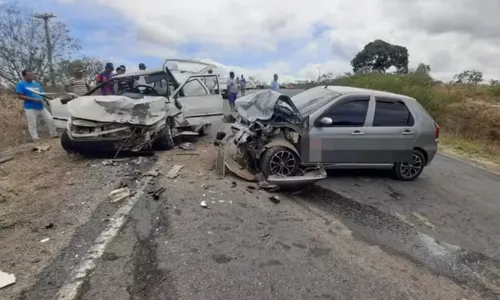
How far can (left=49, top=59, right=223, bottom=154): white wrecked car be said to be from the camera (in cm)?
626

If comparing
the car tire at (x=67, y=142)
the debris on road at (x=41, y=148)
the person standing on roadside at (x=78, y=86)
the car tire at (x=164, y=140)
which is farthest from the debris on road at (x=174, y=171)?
the person standing on roadside at (x=78, y=86)

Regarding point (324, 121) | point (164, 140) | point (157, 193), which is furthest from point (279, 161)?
point (164, 140)

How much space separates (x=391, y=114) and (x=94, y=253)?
16.9 ft

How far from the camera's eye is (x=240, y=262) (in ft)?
10.9

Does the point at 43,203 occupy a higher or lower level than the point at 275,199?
higher

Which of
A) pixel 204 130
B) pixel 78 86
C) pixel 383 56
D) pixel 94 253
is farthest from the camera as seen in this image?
pixel 383 56

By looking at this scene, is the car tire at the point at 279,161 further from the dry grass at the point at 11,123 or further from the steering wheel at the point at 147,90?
the dry grass at the point at 11,123

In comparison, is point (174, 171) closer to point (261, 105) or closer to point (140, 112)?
point (140, 112)

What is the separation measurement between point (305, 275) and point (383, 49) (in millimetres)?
40019

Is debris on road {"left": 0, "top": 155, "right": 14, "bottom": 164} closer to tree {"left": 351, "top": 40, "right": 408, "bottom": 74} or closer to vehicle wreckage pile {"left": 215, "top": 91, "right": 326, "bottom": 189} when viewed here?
vehicle wreckage pile {"left": 215, "top": 91, "right": 326, "bottom": 189}

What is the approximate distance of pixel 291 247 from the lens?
3693 mm

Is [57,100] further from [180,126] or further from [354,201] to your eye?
[354,201]

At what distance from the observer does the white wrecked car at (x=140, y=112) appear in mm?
6258

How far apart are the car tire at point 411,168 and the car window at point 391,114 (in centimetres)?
65
